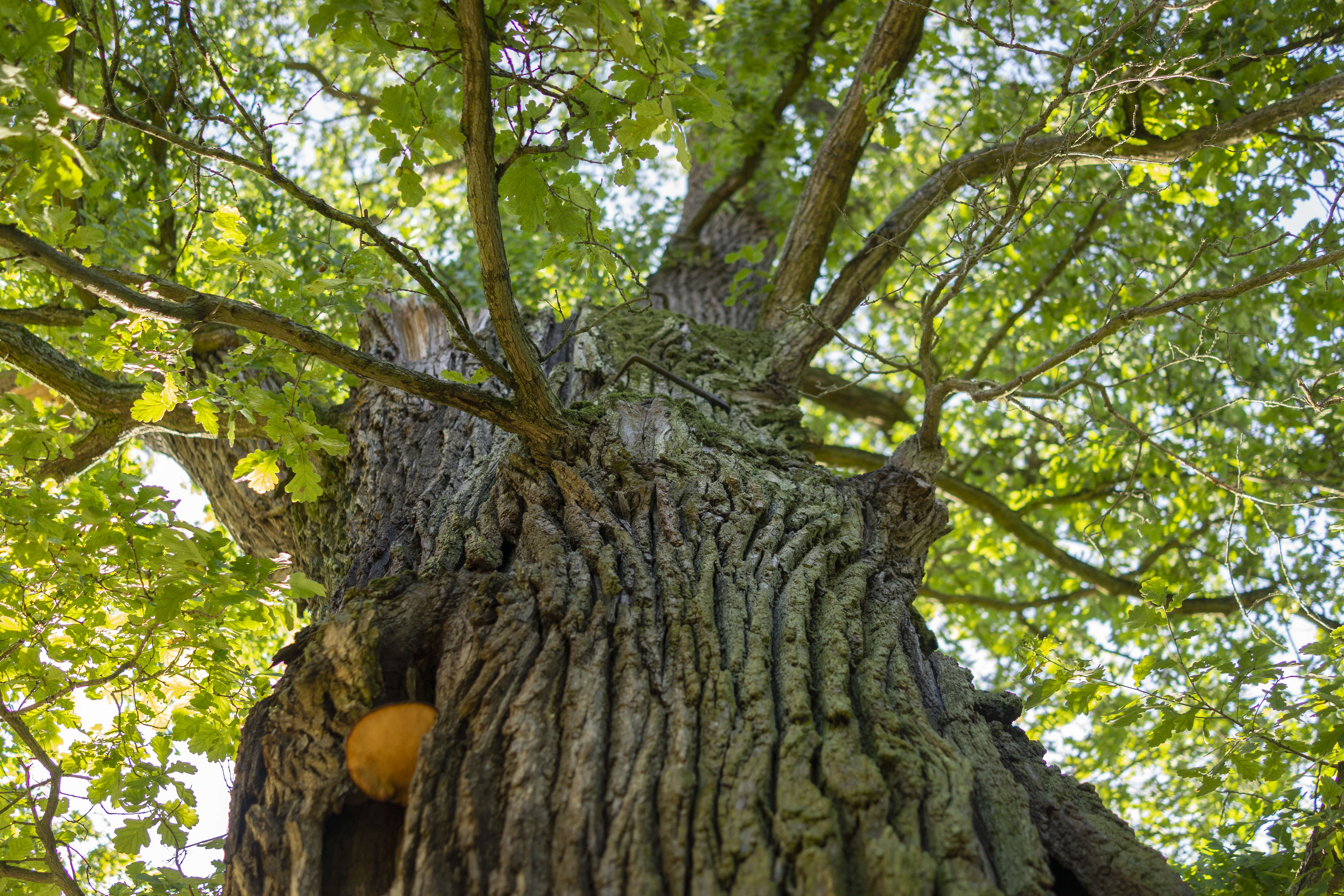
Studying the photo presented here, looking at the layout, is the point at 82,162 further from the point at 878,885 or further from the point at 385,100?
the point at 878,885

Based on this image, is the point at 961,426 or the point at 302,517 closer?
the point at 302,517

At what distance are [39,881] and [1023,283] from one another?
6.73m

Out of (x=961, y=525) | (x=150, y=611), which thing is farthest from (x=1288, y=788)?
(x=961, y=525)

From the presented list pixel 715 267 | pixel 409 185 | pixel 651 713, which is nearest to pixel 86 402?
pixel 409 185

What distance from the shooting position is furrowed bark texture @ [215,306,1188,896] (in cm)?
158

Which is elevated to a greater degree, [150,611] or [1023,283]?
[1023,283]

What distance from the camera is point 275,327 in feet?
7.43

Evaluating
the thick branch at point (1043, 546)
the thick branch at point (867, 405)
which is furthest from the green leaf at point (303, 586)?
the thick branch at point (867, 405)

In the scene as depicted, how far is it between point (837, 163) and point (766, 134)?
6.66 feet

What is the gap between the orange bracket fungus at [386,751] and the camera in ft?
6.14

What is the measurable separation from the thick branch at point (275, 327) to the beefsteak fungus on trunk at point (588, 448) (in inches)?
0.5

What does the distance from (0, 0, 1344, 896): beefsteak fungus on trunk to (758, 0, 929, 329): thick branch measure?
2 centimetres

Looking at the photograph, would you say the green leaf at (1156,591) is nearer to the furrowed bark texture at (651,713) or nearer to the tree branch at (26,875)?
the furrowed bark texture at (651,713)

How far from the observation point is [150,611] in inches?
110
